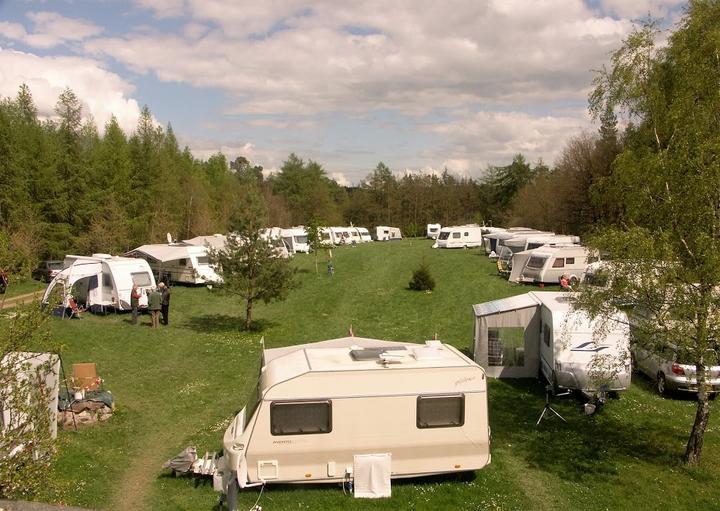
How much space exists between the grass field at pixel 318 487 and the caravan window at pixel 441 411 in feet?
3.71

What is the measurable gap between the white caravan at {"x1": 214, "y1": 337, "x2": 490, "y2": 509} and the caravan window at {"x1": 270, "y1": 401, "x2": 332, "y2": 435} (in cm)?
2

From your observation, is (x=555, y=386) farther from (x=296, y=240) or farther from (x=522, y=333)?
(x=296, y=240)

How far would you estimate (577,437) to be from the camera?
12.9 metres

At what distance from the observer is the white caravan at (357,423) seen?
392 inches

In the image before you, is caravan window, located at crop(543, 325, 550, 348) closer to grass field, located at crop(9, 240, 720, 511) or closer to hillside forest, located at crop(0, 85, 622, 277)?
grass field, located at crop(9, 240, 720, 511)

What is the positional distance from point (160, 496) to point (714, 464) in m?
10.2

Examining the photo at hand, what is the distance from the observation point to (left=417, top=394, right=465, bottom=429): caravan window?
1029cm

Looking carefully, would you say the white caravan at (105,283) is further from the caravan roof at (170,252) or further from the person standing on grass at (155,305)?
the caravan roof at (170,252)

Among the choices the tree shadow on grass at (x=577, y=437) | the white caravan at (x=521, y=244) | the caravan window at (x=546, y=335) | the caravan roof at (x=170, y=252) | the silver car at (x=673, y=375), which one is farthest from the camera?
the white caravan at (x=521, y=244)

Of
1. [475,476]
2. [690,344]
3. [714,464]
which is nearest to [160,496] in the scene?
[475,476]

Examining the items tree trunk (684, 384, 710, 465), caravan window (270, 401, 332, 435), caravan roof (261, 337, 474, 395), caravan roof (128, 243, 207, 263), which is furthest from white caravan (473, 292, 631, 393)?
caravan roof (128, 243, 207, 263)

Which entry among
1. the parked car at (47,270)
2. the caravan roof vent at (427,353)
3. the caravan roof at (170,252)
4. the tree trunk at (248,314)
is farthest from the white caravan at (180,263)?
the caravan roof vent at (427,353)

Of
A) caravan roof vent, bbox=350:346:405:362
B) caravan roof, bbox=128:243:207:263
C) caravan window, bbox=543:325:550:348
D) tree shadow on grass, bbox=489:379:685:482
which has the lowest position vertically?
tree shadow on grass, bbox=489:379:685:482

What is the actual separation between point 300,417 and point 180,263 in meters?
25.3
